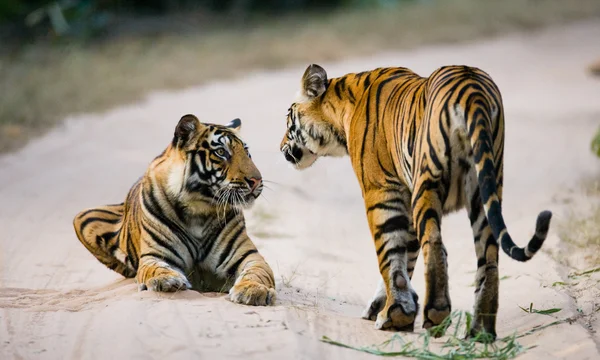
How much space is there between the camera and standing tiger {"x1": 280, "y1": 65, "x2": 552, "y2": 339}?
173 inches

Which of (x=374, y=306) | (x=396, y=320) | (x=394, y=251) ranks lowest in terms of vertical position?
(x=396, y=320)

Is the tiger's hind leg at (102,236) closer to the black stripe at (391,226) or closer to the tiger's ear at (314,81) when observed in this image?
the tiger's ear at (314,81)

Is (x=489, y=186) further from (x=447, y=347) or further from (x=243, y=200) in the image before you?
(x=243, y=200)

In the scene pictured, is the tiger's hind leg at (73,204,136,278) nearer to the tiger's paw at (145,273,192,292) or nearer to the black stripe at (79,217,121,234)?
the black stripe at (79,217,121,234)

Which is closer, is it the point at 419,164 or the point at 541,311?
the point at 419,164

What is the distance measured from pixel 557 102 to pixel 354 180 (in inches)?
200

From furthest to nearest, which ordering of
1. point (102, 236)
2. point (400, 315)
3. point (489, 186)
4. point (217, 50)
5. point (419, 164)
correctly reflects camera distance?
point (217, 50) → point (102, 236) → point (400, 315) → point (419, 164) → point (489, 186)

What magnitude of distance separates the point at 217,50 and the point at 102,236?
38.1 feet

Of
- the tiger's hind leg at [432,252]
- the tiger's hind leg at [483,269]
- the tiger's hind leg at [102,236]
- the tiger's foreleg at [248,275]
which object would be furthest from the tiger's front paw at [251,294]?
the tiger's hind leg at [102,236]

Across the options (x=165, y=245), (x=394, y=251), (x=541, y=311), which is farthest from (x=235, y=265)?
(x=541, y=311)

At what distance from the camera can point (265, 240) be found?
7.33m

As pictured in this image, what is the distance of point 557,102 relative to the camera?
13859 mm

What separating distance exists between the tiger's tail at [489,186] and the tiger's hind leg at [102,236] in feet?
8.06

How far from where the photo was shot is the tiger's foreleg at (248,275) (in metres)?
4.88
